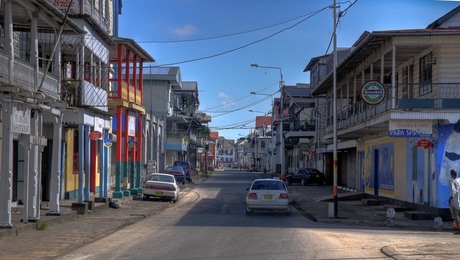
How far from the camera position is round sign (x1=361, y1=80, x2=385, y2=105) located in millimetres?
20125

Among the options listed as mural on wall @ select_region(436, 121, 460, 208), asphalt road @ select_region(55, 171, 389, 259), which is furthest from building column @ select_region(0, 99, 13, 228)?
mural on wall @ select_region(436, 121, 460, 208)

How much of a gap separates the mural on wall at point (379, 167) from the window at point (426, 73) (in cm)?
424

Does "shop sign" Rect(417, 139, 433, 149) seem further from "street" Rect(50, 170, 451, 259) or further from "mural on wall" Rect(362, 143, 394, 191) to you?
"mural on wall" Rect(362, 143, 394, 191)

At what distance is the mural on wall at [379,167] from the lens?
87.4 ft

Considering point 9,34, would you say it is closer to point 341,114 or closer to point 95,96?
point 95,96

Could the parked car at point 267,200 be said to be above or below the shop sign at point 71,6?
below

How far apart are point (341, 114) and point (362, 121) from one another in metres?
8.15

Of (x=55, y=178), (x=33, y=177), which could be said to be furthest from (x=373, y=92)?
(x=33, y=177)

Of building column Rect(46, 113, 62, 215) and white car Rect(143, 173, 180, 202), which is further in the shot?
white car Rect(143, 173, 180, 202)

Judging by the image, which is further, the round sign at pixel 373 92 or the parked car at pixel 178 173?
the parked car at pixel 178 173

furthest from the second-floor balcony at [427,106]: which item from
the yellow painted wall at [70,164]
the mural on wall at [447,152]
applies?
the yellow painted wall at [70,164]

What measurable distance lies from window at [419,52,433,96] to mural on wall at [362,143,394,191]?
424cm

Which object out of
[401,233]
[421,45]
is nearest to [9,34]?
[401,233]

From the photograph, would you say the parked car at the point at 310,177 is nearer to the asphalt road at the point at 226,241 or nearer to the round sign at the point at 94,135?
the asphalt road at the point at 226,241
